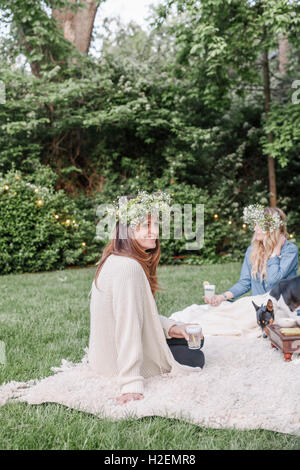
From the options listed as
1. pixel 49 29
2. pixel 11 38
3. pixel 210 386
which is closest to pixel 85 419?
pixel 210 386

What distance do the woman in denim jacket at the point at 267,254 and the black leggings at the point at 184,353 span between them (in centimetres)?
145

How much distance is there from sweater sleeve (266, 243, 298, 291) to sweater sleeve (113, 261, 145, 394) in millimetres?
2220

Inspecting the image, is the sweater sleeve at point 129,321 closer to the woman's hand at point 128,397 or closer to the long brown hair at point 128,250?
the woman's hand at point 128,397

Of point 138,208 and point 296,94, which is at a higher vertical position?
point 296,94

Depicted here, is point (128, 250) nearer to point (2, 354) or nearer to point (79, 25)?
point (2, 354)

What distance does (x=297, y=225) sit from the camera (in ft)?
38.0

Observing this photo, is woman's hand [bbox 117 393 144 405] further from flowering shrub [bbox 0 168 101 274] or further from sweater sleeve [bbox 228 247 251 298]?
flowering shrub [bbox 0 168 101 274]

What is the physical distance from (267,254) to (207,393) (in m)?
2.19

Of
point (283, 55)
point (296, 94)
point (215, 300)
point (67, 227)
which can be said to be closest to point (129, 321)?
point (215, 300)

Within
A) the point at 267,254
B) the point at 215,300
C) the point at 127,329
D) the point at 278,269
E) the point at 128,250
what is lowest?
the point at 215,300

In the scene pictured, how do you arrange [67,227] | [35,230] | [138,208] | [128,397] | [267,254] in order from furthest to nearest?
[67,227], [35,230], [267,254], [138,208], [128,397]

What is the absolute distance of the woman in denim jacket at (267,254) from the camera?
4.38m

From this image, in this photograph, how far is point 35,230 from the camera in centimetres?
853
